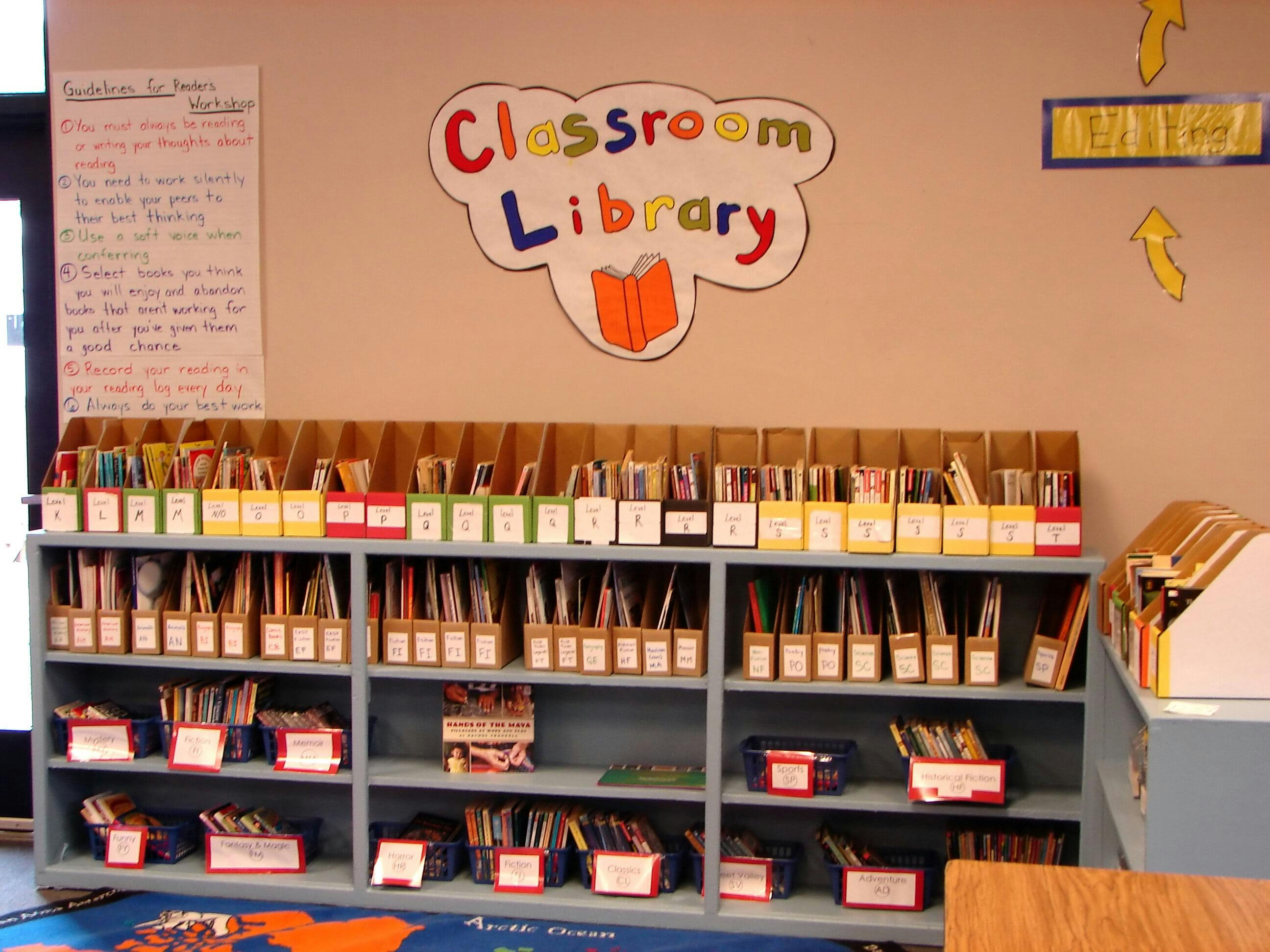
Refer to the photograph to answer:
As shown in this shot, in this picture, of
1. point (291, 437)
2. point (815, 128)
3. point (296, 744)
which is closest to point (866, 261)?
point (815, 128)

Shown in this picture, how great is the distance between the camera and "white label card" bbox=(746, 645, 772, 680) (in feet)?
9.92

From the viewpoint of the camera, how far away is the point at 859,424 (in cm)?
332

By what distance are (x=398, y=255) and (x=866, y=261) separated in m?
1.43

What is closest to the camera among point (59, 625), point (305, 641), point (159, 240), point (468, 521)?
point (468, 521)

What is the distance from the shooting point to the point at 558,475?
3.35m

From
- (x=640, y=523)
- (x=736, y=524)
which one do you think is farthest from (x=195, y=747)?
(x=736, y=524)

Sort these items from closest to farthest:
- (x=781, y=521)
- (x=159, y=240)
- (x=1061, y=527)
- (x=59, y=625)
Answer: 1. (x=1061, y=527)
2. (x=781, y=521)
3. (x=59, y=625)
4. (x=159, y=240)

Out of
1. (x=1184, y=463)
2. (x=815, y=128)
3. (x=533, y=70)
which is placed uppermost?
(x=533, y=70)

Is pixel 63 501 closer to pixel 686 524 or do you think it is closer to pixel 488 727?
pixel 488 727

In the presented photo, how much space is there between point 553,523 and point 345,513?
0.59m

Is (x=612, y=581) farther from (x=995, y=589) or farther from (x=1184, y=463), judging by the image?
(x=1184, y=463)

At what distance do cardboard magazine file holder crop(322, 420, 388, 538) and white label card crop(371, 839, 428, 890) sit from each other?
89cm

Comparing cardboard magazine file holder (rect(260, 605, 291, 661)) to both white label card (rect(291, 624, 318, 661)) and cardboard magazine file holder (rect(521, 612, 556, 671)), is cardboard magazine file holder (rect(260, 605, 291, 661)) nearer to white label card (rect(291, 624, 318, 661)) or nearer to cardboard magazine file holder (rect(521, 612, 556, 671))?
white label card (rect(291, 624, 318, 661))

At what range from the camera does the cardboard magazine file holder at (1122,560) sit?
278 centimetres
